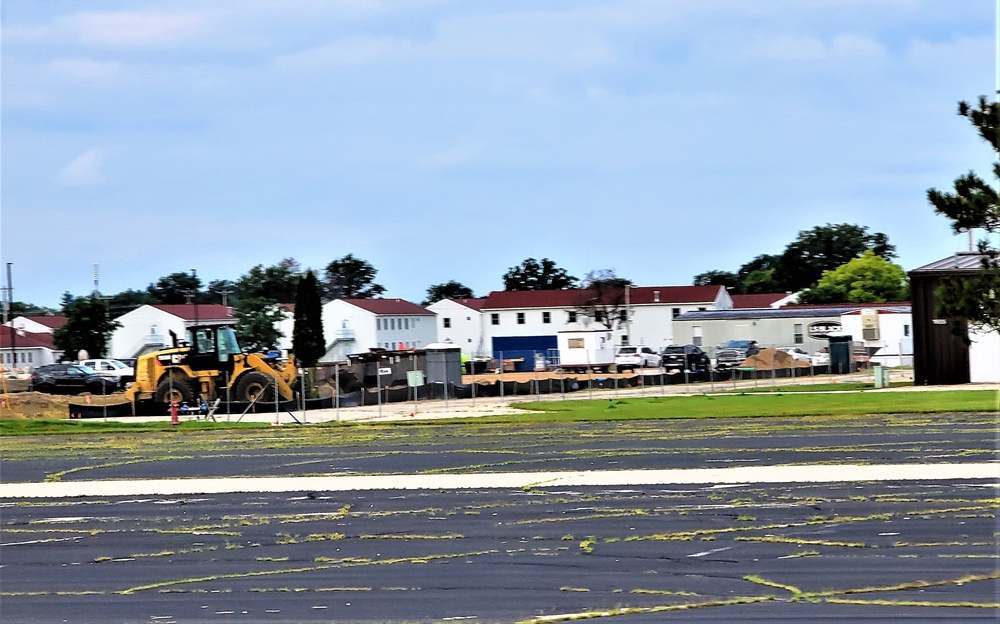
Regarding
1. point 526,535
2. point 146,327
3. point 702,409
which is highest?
point 146,327

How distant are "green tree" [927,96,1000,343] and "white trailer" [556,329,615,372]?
176ft

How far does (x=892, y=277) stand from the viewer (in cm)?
13362

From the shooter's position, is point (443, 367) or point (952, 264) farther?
point (443, 367)

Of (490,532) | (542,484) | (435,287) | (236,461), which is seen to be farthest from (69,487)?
(435,287)

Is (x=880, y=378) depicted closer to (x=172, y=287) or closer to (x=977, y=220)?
(x=977, y=220)

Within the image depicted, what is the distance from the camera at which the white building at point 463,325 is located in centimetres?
12600

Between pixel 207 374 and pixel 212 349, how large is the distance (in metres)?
1.10

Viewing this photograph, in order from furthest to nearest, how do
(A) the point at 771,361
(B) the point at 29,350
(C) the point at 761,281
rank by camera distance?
(C) the point at 761,281 → (B) the point at 29,350 → (A) the point at 771,361

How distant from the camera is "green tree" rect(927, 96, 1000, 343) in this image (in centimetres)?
2231

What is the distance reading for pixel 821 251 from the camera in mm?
168500

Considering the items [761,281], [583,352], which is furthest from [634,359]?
[761,281]

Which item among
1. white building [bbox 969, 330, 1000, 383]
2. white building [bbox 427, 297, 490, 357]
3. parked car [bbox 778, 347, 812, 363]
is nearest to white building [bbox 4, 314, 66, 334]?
white building [bbox 427, 297, 490, 357]

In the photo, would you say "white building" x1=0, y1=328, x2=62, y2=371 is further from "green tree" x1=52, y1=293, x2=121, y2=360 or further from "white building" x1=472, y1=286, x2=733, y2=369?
"white building" x1=472, y1=286, x2=733, y2=369

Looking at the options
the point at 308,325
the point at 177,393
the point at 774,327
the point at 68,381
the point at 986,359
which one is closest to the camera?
the point at 177,393
